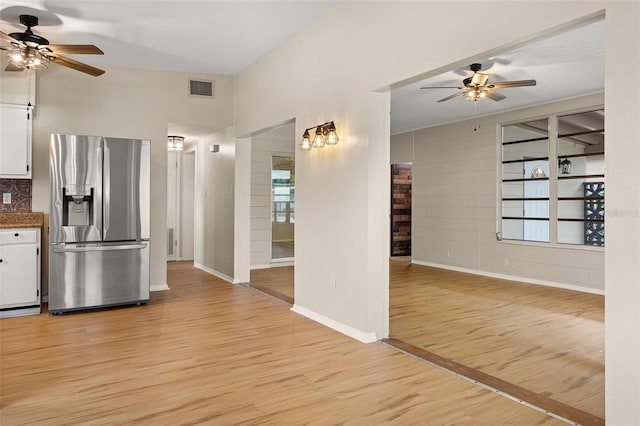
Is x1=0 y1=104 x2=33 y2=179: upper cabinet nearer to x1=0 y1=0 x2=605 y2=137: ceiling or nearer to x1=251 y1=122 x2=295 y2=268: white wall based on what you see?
x1=0 y1=0 x2=605 y2=137: ceiling

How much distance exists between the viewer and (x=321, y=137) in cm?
420

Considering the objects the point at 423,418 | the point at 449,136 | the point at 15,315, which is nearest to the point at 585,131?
the point at 449,136

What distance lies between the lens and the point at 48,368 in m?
A: 3.07

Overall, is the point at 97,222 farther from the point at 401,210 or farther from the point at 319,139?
the point at 401,210

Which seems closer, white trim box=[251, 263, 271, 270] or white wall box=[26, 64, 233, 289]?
white wall box=[26, 64, 233, 289]

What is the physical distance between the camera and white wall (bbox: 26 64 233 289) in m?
5.26

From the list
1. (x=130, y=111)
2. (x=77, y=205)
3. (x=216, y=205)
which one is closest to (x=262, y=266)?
(x=216, y=205)

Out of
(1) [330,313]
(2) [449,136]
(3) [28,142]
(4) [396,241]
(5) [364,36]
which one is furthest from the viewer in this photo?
(4) [396,241]

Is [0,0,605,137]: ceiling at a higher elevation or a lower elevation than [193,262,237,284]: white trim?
higher

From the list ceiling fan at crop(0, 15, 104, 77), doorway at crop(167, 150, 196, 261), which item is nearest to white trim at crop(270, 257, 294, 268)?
doorway at crop(167, 150, 196, 261)

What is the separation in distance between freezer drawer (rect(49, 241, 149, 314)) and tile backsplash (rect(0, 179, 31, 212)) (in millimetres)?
1033

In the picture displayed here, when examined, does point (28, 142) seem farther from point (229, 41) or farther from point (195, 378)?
point (195, 378)

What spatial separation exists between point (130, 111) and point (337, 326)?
4064 mm

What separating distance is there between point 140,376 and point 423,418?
1.89 meters
